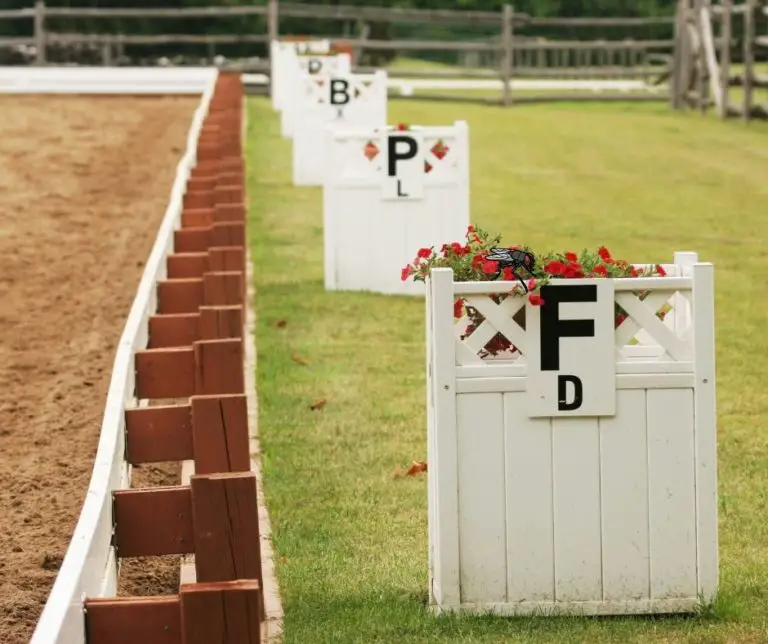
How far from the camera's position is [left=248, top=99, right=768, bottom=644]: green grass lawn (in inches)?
218

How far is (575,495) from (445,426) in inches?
18.1

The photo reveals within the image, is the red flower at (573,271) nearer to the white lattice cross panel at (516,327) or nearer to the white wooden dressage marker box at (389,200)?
the white lattice cross panel at (516,327)

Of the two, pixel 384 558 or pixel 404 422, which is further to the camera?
pixel 404 422

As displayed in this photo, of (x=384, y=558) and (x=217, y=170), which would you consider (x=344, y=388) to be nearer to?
(x=384, y=558)

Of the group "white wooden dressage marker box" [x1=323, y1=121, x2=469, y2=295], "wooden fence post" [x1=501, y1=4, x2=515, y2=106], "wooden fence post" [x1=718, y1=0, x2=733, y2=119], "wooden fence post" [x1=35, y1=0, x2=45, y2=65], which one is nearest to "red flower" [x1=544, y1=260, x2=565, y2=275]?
"white wooden dressage marker box" [x1=323, y1=121, x2=469, y2=295]

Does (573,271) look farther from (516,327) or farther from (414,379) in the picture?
(414,379)

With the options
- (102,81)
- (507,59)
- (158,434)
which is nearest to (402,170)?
(158,434)

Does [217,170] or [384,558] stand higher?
[217,170]

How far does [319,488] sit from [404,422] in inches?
52.5

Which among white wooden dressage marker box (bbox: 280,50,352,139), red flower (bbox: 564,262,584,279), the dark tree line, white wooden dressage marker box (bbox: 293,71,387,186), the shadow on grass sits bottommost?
the shadow on grass

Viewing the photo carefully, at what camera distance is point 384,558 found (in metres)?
6.25

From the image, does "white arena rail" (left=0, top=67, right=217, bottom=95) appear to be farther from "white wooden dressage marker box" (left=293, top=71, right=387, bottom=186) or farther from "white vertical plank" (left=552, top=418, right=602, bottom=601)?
"white vertical plank" (left=552, top=418, right=602, bottom=601)

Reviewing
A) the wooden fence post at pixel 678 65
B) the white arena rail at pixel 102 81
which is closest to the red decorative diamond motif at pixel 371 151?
the white arena rail at pixel 102 81

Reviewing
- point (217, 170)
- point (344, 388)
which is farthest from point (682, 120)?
point (344, 388)
